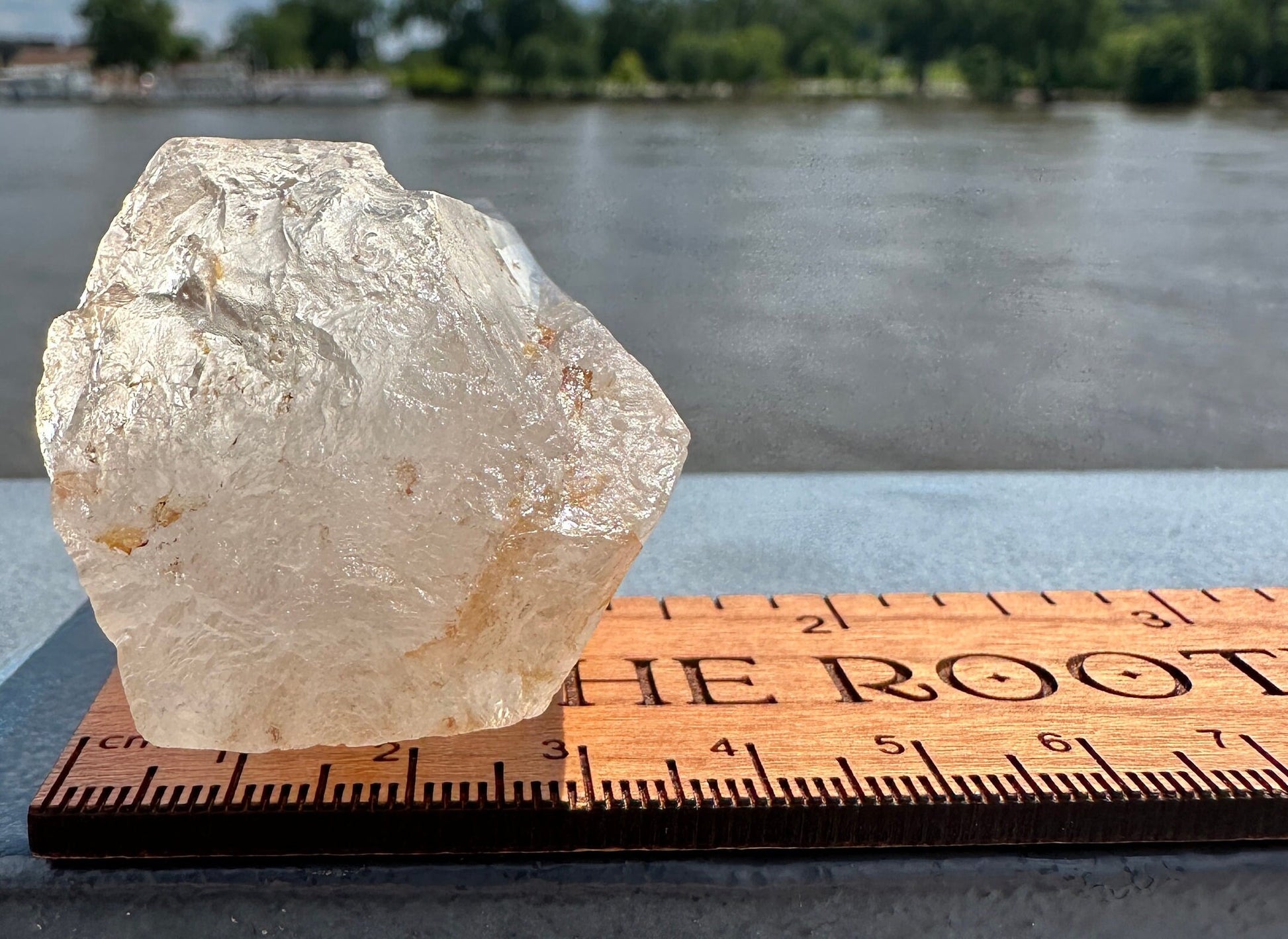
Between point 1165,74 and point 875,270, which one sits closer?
point 875,270

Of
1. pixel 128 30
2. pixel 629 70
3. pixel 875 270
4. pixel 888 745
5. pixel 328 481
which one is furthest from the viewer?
pixel 629 70

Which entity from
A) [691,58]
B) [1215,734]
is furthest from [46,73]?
[1215,734]

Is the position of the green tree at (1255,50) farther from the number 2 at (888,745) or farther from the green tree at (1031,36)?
the number 2 at (888,745)

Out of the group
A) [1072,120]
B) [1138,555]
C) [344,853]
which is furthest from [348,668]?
[1072,120]

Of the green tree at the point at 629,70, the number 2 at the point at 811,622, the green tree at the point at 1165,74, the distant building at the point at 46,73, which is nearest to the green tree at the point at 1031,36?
the green tree at the point at 1165,74

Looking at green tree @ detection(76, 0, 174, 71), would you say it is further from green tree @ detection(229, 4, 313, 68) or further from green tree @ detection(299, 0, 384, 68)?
green tree @ detection(299, 0, 384, 68)

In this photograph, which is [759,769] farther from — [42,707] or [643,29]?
[643,29]

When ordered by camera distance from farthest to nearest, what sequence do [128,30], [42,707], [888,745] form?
[128,30], [42,707], [888,745]
